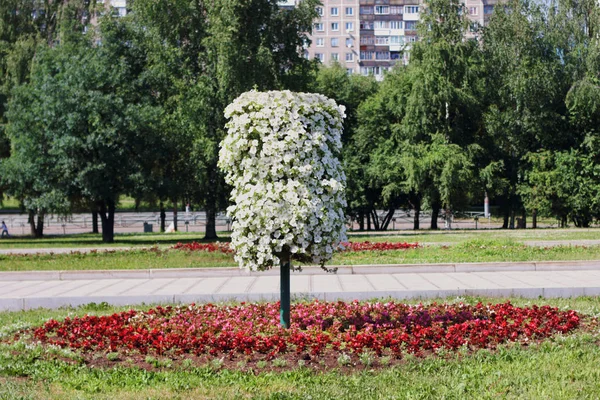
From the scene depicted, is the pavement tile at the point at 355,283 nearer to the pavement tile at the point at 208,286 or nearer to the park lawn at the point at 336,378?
the pavement tile at the point at 208,286

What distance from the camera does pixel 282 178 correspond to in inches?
316

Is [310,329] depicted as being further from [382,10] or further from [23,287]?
[382,10]

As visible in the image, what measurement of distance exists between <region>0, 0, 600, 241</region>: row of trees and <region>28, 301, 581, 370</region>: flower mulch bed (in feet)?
74.9

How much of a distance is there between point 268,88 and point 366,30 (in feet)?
235

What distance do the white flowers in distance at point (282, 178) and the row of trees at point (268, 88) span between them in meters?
23.6

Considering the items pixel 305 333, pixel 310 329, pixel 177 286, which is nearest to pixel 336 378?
pixel 305 333

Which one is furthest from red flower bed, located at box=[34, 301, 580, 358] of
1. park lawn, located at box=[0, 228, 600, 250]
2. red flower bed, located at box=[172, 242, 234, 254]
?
park lawn, located at box=[0, 228, 600, 250]

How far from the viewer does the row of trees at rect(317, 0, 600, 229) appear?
39.1 meters

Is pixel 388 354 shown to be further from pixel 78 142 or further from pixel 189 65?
pixel 189 65

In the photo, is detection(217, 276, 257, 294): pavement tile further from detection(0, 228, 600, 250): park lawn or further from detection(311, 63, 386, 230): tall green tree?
detection(311, 63, 386, 230): tall green tree

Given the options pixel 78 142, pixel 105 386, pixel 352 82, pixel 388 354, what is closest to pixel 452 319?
pixel 388 354

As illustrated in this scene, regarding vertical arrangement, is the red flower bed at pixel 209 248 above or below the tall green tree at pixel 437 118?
below

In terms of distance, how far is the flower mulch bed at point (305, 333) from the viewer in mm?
7234

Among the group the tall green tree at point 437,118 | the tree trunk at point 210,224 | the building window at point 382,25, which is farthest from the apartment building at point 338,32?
the tree trunk at point 210,224
